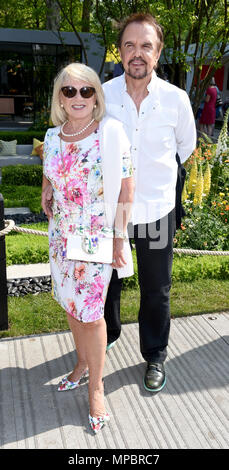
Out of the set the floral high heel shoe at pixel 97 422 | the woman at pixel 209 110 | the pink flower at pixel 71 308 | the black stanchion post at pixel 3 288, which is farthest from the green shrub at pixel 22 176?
the floral high heel shoe at pixel 97 422

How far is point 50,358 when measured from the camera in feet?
10.5

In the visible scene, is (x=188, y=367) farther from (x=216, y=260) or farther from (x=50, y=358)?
(x=216, y=260)

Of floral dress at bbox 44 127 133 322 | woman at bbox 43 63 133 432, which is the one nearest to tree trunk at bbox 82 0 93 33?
woman at bbox 43 63 133 432

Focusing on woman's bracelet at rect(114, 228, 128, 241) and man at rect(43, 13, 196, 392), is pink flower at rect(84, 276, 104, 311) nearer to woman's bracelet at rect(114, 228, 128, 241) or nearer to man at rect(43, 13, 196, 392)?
woman's bracelet at rect(114, 228, 128, 241)

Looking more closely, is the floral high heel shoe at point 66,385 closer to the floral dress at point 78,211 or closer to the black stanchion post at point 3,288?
the floral dress at point 78,211

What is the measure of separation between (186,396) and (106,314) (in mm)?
759

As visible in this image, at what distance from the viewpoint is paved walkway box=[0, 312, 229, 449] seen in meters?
2.49

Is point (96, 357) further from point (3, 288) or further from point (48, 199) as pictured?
point (3, 288)

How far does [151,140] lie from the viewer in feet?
8.57

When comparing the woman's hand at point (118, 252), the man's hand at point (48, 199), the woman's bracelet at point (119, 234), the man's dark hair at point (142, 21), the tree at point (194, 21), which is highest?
the tree at point (194, 21)

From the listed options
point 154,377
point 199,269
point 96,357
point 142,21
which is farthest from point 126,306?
point 142,21

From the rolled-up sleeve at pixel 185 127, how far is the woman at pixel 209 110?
1086 cm

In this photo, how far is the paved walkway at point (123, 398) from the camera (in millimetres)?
2490
